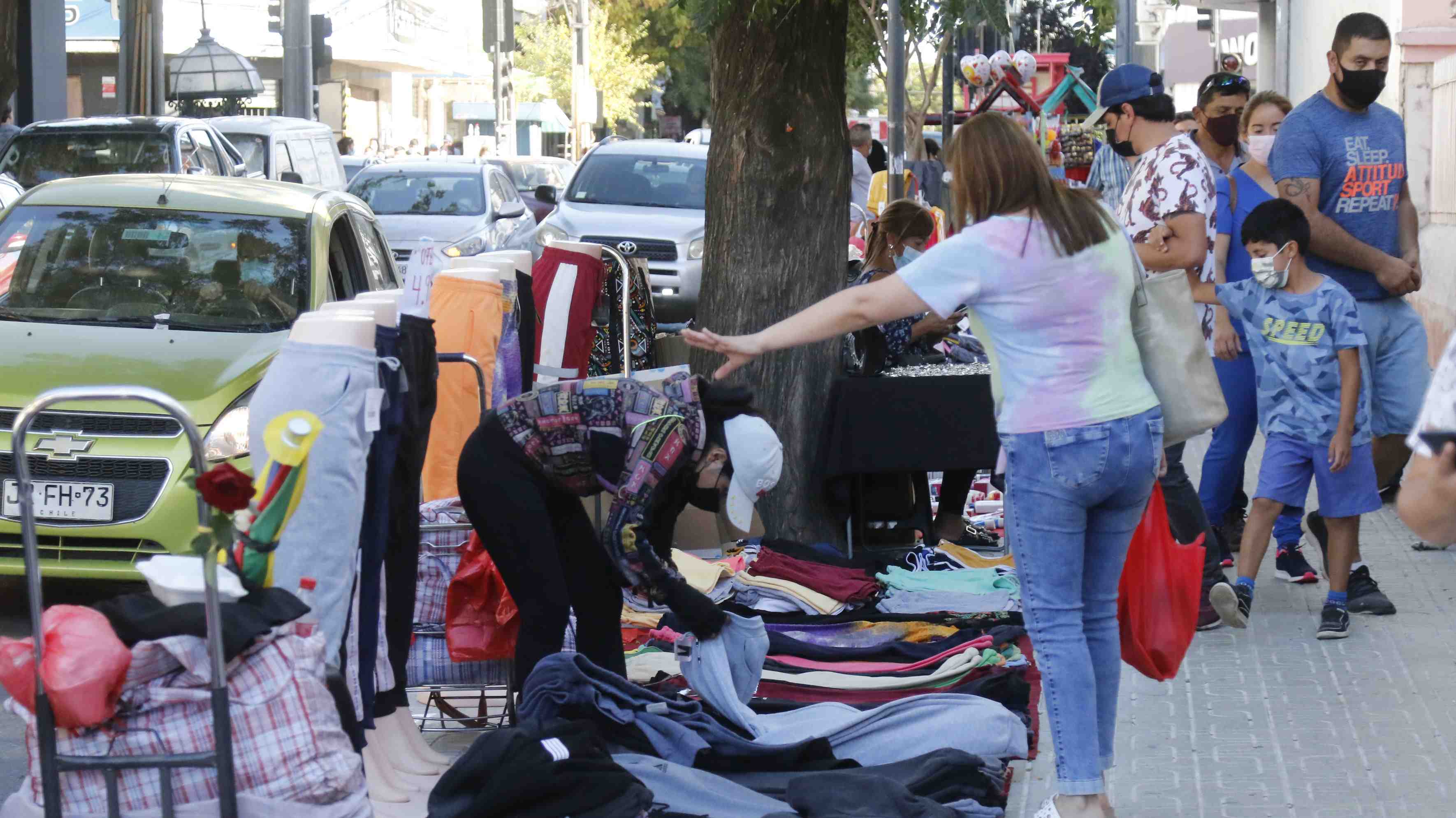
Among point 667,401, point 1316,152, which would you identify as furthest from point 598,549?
point 1316,152

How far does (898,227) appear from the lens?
8.91m

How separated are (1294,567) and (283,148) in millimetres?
11173

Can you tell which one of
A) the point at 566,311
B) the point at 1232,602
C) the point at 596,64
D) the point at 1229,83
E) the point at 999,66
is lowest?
the point at 1232,602

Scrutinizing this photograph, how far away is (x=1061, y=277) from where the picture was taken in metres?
4.32

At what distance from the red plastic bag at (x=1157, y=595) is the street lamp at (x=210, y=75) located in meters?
23.3

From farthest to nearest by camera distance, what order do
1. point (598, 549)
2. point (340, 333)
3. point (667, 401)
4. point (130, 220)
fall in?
1. point (130, 220)
2. point (598, 549)
3. point (667, 401)
4. point (340, 333)

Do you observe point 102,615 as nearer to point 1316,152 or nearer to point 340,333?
point 340,333

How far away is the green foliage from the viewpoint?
57719mm

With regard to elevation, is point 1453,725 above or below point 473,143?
below

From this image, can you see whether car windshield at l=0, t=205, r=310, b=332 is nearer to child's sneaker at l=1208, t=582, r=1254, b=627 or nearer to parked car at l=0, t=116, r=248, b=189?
child's sneaker at l=1208, t=582, r=1254, b=627

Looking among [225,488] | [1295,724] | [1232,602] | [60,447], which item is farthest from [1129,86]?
[225,488]

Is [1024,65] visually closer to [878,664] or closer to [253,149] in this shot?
[253,149]

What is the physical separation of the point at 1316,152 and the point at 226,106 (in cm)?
2455

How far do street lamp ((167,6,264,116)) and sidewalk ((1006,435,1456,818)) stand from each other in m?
21.8
